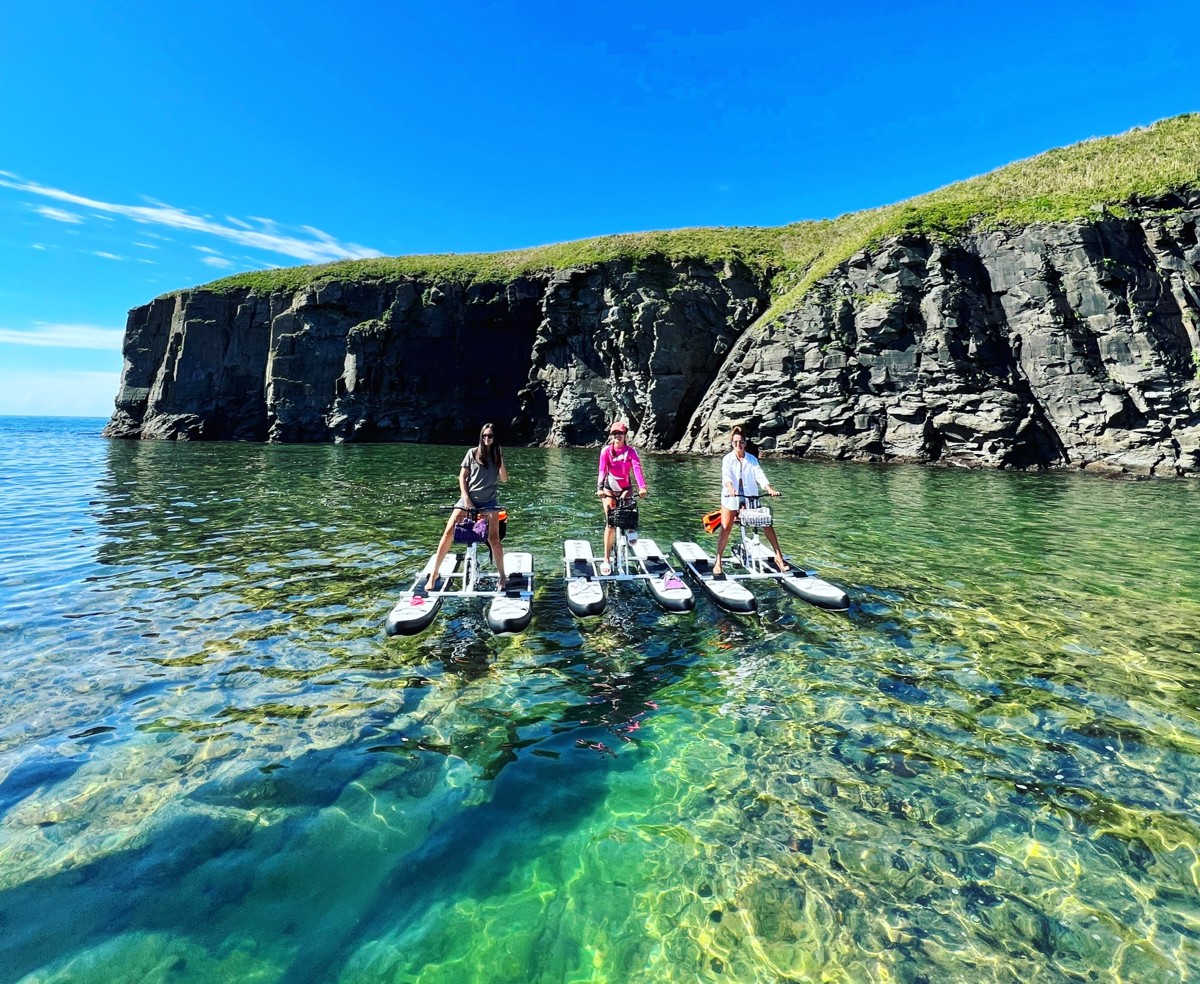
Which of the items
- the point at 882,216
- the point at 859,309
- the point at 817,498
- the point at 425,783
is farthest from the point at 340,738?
the point at 882,216

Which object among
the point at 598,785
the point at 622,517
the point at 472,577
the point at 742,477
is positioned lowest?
the point at 598,785

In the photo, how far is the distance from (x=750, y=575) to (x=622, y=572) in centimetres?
246

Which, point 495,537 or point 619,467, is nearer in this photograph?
point 495,537

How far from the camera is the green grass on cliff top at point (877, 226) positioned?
42094mm

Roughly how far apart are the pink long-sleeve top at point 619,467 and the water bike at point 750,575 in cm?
192

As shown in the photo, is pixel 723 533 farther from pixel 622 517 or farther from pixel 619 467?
pixel 619 467

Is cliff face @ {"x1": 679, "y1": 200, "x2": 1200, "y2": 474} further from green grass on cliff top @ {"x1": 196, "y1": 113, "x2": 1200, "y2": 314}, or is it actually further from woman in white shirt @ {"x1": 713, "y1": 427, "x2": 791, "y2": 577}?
woman in white shirt @ {"x1": 713, "y1": 427, "x2": 791, "y2": 577}

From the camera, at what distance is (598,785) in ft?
18.5

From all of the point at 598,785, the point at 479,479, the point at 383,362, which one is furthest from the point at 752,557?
the point at 383,362

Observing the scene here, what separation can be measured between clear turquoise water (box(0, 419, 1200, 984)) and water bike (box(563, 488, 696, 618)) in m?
0.42

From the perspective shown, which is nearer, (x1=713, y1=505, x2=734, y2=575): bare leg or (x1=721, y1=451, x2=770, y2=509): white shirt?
(x1=713, y1=505, x2=734, y2=575): bare leg

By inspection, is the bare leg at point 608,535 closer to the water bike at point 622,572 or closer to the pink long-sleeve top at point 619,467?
the water bike at point 622,572

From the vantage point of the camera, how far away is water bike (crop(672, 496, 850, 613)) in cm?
1027

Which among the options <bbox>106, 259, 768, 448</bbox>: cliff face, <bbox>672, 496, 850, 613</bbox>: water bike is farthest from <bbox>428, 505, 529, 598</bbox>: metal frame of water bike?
<bbox>106, 259, 768, 448</bbox>: cliff face
